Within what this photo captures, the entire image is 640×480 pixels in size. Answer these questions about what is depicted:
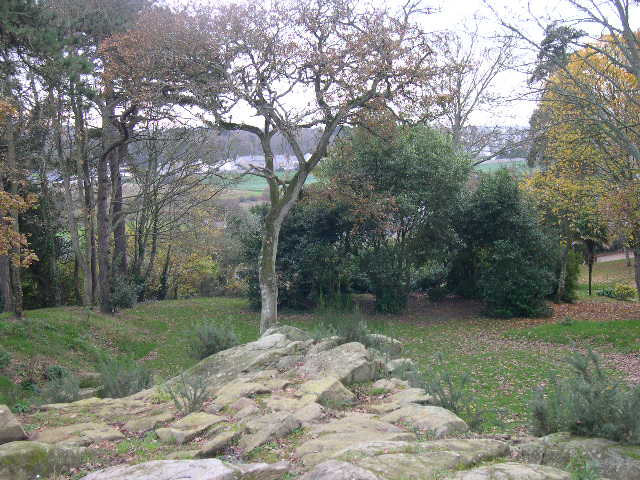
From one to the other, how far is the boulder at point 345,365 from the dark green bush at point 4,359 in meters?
7.38

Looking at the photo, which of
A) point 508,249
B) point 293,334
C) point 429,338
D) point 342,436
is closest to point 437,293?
point 508,249

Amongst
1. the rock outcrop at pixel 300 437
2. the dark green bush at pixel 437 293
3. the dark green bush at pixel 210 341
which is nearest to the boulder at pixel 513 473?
the rock outcrop at pixel 300 437

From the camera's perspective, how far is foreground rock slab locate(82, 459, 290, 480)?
4.31m

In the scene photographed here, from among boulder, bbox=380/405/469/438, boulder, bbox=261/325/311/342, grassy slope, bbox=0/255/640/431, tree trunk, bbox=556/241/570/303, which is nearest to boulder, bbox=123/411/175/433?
boulder, bbox=380/405/469/438

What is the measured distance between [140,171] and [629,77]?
17797 mm

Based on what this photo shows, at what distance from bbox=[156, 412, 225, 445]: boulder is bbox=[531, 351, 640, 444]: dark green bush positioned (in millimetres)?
3660

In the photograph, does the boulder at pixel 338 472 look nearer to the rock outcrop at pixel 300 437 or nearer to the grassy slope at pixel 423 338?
the rock outcrop at pixel 300 437

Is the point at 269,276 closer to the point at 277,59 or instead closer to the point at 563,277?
the point at 277,59

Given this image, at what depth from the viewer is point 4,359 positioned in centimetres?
1229

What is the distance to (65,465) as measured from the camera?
531 centimetres

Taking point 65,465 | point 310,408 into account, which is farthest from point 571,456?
point 65,465

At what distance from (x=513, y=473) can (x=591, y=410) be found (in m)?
1.69

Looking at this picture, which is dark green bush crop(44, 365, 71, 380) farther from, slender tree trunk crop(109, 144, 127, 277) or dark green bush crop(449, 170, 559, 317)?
dark green bush crop(449, 170, 559, 317)

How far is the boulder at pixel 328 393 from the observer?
7133mm
